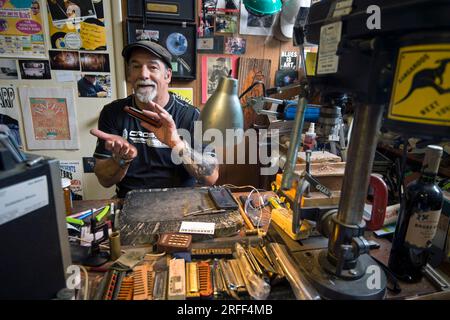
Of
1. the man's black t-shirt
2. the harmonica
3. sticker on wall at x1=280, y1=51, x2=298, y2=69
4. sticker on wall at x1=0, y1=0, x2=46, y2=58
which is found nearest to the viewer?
the harmonica

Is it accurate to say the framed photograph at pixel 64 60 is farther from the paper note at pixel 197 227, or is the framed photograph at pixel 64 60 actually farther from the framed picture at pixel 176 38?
the paper note at pixel 197 227

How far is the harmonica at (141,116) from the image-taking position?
96cm

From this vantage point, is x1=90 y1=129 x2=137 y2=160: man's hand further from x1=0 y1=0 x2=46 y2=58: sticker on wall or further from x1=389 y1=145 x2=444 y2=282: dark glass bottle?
x1=0 y1=0 x2=46 y2=58: sticker on wall

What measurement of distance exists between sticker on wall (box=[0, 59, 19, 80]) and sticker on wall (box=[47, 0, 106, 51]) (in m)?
0.29

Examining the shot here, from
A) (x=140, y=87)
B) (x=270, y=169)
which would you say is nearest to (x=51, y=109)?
(x=140, y=87)

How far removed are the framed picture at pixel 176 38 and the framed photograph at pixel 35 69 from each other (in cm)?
58

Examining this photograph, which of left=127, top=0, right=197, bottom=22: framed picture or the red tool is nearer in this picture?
the red tool

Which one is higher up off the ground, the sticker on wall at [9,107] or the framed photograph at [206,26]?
the framed photograph at [206,26]

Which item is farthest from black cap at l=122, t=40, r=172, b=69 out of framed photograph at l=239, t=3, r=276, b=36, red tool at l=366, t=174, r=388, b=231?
red tool at l=366, t=174, r=388, b=231

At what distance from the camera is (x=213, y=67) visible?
78.4 inches

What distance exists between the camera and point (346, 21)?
48cm

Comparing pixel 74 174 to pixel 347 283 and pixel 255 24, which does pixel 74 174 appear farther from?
pixel 347 283

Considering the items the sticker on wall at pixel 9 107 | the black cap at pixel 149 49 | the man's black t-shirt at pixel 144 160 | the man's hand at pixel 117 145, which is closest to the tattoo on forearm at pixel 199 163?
the man's black t-shirt at pixel 144 160

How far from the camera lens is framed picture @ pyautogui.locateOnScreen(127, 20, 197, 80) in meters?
1.78
